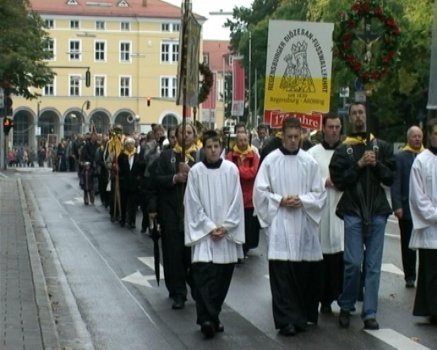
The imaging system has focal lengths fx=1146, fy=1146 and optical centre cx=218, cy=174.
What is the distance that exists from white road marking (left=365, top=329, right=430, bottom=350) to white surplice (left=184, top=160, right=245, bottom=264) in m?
1.46

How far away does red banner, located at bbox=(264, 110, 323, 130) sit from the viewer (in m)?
18.7

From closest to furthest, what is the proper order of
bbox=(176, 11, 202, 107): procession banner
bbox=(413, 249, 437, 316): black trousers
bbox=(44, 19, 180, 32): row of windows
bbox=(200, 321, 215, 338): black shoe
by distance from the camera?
bbox=(200, 321, 215, 338): black shoe, bbox=(413, 249, 437, 316): black trousers, bbox=(176, 11, 202, 107): procession banner, bbox=(44, 19, 180, 32): row of windows

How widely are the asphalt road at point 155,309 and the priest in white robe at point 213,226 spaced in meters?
0.38

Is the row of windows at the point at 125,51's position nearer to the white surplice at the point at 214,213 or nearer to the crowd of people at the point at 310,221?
the crowd of people at the point at 310,221

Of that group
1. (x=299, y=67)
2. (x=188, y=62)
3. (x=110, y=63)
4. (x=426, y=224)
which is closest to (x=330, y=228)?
(x=426, y=224)

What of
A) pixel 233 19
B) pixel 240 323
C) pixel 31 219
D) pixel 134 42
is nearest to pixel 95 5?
pixel 134 42

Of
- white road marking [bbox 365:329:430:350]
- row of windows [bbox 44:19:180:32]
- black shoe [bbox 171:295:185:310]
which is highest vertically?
row of windows [bbox 44:19:180:32]

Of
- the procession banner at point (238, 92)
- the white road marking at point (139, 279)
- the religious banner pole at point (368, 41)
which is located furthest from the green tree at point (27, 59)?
the religious banner pole at point (368, 41)

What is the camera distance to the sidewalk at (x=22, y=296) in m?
9.50

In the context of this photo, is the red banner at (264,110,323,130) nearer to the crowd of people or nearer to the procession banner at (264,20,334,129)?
the procession banner at (264,20,334,129)

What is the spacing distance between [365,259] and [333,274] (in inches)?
30.7

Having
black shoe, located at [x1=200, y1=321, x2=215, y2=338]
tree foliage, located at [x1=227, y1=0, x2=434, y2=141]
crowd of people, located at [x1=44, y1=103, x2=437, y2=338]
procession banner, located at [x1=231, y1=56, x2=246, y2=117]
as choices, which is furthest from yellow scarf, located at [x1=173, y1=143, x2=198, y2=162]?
procession banner, located at [x1=231, y1=56, x2=246, y2=117]

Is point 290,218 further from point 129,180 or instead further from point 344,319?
point 129,180

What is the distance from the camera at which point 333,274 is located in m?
11.4
